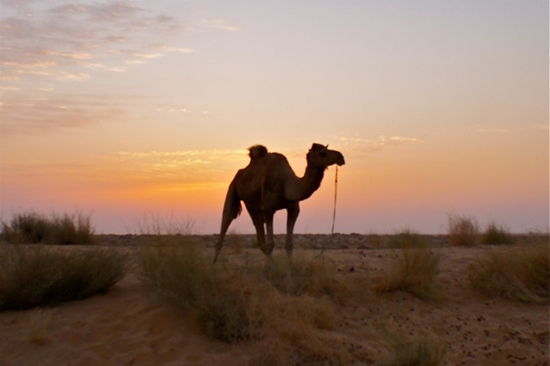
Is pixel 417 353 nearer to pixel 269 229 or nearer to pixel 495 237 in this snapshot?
pixel 269 229

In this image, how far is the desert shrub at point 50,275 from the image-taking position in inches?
489

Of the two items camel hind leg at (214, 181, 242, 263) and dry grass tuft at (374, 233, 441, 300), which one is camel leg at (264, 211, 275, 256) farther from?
dry grass tuft at (374, 233, 441, 300)

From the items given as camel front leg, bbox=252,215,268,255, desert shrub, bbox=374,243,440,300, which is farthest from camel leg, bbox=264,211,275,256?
desert shrub, bbox=374,243,440,300

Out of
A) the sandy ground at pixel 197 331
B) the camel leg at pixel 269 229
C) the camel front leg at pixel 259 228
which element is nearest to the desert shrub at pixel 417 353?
the sandy ground at pixel 197 331

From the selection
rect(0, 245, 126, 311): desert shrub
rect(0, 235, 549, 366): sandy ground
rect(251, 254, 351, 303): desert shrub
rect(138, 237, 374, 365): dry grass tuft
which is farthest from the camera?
rect(0, 245, 126, 311): desert shrub

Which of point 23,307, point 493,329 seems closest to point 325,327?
point 493,329

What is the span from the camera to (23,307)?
1241cm

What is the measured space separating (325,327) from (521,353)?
2.81 metres

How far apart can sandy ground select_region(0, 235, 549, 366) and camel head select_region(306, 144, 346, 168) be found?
88.3 inches

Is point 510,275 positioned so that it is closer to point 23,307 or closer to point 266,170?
point 266,170

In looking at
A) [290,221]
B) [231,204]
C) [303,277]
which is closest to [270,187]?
[290,221]

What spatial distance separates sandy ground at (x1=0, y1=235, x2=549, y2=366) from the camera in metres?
10.5

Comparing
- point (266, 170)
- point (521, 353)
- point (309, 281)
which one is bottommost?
point (521, 353)

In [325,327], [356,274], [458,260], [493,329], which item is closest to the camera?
[325,327]
